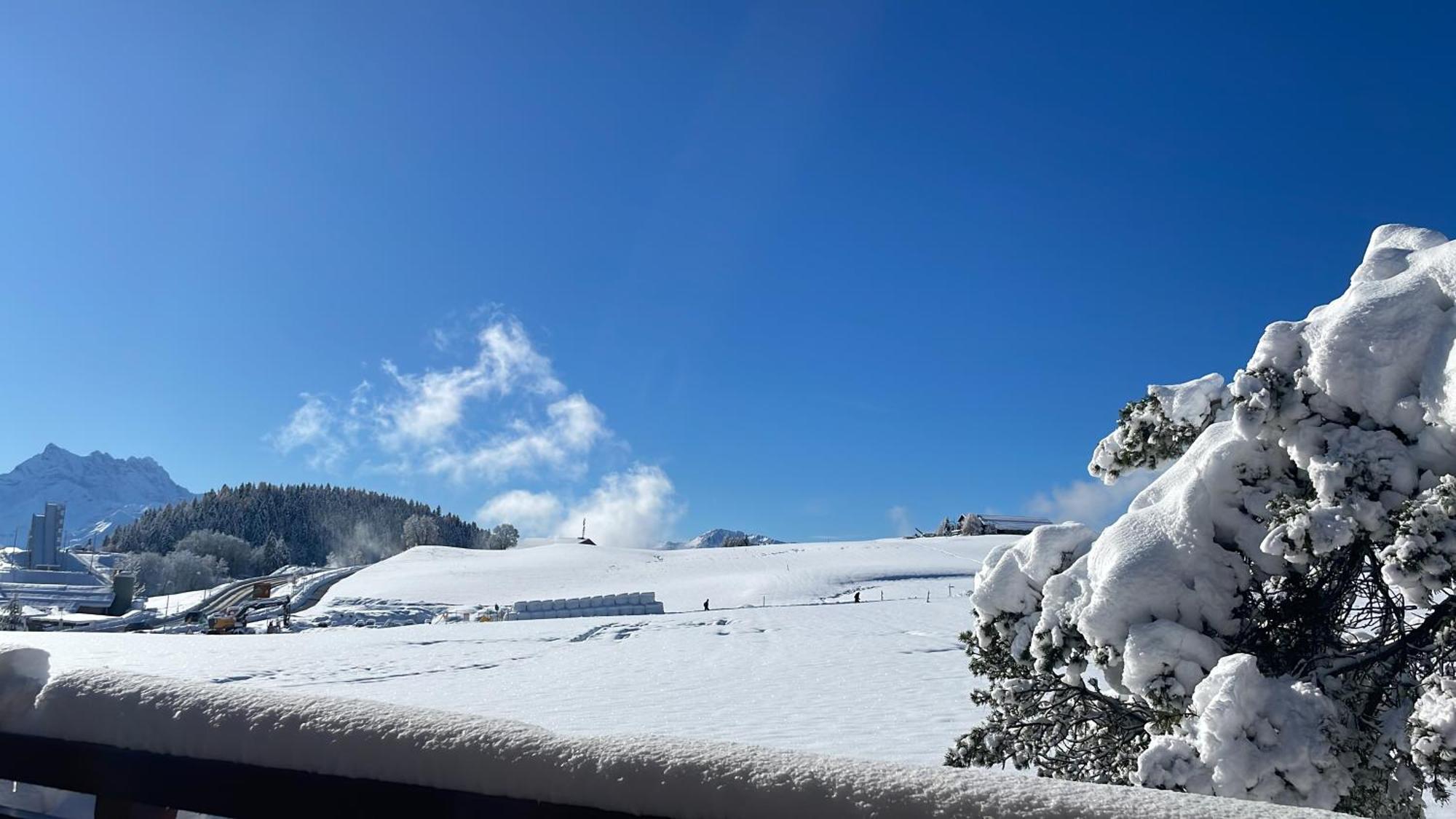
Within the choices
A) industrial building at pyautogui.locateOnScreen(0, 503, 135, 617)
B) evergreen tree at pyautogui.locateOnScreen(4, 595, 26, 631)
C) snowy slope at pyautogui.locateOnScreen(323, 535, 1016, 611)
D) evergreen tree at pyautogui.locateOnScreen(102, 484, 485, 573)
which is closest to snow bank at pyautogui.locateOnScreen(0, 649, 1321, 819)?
evergreen tree at pyautogui.locateOnScreen(4, 595, 26, 631)

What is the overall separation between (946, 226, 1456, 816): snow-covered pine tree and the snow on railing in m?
28.7

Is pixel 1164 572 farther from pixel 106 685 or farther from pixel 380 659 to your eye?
pixel 380 659

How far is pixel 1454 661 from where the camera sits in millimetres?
3717

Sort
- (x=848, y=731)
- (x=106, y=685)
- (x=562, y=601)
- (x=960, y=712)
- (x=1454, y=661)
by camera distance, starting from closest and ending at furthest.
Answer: (x=106, y=685), (x=1454, y=661), (x=848, y=731), (x=960, y=712), (x=562, y=601)

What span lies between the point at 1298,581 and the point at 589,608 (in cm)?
3086

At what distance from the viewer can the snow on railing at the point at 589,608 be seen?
33.2 m

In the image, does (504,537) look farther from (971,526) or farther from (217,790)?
(217,790)

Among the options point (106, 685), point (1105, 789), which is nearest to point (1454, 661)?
point (1105, 789)

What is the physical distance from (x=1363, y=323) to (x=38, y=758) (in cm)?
464

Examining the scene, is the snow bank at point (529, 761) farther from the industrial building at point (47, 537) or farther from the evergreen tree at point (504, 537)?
the evergreen tree at point (504, 537)

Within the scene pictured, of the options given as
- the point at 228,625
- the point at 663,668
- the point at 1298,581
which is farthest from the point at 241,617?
the point at 1298,581

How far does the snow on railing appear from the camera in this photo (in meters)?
33.2

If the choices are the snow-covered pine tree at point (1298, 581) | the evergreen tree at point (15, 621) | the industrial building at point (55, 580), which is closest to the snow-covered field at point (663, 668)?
the snow-covered pine tree at point (1298, 581)

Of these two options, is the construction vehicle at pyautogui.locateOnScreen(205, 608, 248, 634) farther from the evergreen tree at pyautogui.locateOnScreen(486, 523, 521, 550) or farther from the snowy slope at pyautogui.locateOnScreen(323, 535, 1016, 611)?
the evergreen tree at pyautogui.locateOnScreen(486, 523, 521, 550)
